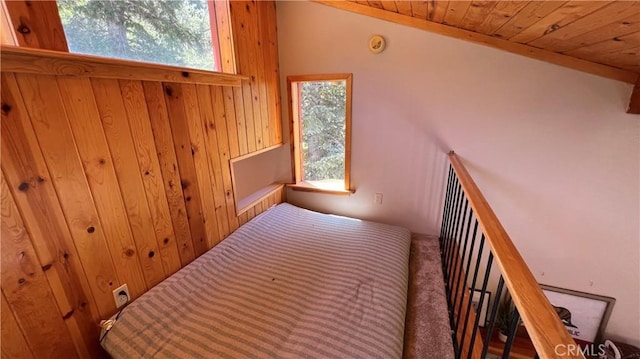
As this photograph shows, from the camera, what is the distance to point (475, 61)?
1.91 m

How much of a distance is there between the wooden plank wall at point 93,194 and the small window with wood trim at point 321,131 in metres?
0.83

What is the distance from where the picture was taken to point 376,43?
2.06m

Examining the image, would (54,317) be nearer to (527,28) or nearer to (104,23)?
(104,23)

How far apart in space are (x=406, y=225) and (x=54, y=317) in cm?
238

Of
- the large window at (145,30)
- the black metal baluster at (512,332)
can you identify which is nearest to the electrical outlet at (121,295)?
the large window at (145,30)

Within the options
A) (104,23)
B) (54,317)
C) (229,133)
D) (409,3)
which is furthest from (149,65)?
(409,3)

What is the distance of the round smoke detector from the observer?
2.05m

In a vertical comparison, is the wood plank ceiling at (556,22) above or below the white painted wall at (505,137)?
above

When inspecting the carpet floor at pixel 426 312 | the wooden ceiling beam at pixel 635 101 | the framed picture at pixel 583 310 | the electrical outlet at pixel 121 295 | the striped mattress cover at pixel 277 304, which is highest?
the wooden ceiling beam at pixel 635 101

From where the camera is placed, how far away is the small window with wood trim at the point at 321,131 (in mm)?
2338

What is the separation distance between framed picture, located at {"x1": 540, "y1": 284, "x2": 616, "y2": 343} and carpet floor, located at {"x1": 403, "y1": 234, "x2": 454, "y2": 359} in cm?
126

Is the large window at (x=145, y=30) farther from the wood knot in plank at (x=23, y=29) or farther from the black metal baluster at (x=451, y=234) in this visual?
the black metal baluster at (x=451, y=234)

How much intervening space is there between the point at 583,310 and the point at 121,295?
3.51 metres

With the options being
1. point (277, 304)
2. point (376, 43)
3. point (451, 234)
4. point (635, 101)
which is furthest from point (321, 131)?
point (635, 101)
